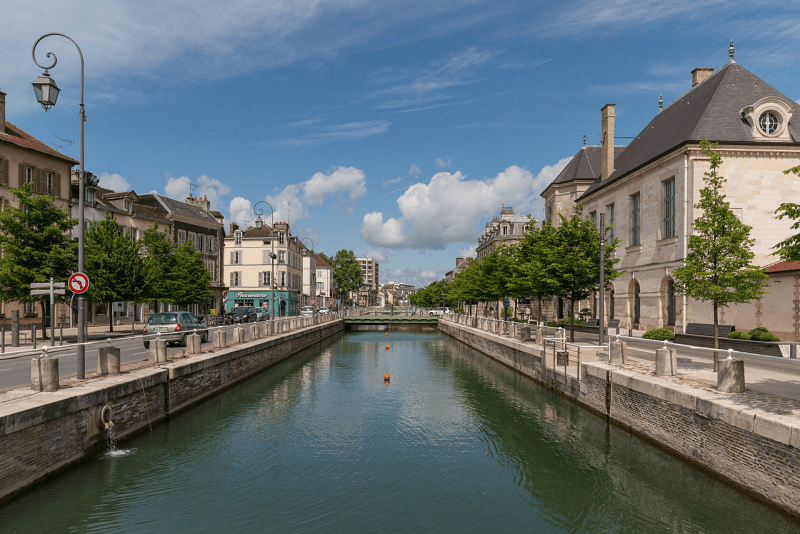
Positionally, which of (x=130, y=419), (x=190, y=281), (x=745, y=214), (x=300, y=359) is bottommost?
(x=300, y=359)

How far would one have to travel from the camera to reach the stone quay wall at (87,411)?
822cm

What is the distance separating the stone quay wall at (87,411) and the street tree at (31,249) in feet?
39.1

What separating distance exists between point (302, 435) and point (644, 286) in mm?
28136

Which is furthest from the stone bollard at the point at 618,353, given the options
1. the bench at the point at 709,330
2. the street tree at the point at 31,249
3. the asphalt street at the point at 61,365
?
the street tree at the point at 31,249

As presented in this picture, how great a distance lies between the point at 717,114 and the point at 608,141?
570 inches

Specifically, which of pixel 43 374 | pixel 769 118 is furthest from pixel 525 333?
pixel 43 374

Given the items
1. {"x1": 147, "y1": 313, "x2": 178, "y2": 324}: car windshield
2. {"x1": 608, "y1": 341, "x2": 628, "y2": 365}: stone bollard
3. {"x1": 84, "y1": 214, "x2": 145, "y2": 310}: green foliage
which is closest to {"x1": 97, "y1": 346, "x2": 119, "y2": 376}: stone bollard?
{"x1": 147, "y1": 313, "x2": 178, "y2": 324}: car windshield

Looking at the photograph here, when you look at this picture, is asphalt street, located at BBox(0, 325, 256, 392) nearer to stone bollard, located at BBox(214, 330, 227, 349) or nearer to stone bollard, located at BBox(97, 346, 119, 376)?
stone bollard, located at BBox(97, 346, 119, 376)

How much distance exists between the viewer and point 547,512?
906 cm

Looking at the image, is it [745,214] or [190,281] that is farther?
[190,281]

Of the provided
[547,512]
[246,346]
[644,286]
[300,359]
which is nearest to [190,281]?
[300,359]

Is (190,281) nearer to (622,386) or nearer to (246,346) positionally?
(246,346)

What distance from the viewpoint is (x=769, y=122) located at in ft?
96.3

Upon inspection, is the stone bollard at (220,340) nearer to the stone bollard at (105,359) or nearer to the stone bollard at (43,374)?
the stone bollard at (105,359)
